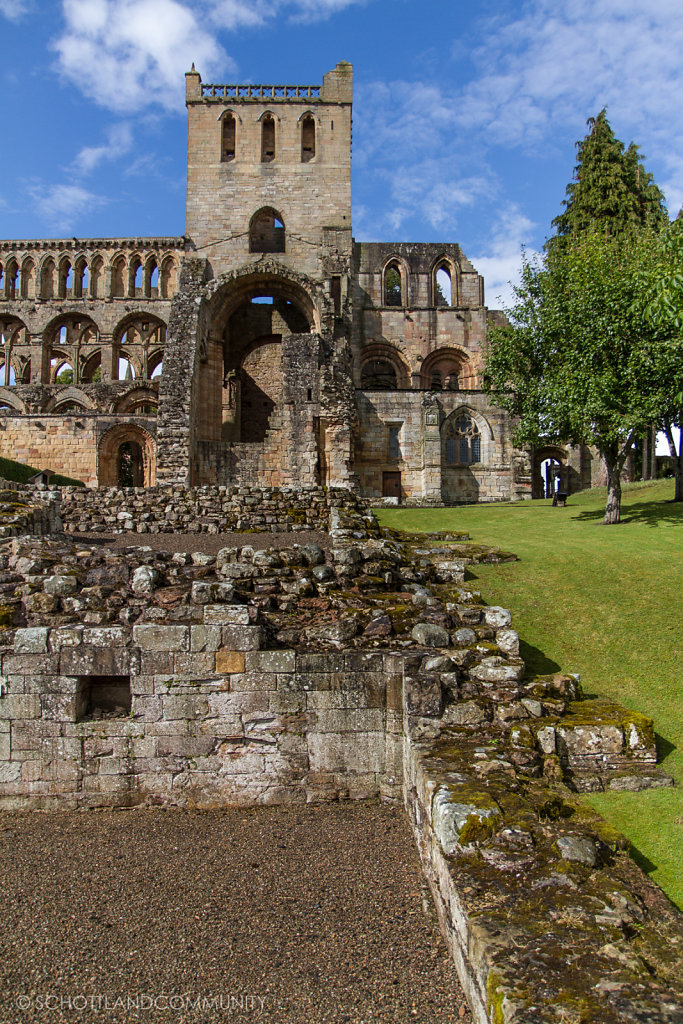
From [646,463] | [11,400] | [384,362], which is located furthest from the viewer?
[384,362]

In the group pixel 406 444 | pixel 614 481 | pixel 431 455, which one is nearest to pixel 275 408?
pixel 406 444

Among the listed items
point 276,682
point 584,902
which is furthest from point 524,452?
point 584,902

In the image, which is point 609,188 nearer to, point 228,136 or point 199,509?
point 228,136

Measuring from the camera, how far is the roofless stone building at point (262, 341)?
22969 millimetres

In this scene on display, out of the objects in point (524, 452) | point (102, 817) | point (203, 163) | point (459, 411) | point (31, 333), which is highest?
point (203, 163)

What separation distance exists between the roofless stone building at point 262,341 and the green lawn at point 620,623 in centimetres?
1024

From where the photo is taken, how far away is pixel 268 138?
31.8 metres

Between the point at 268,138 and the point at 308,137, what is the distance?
6.59 feet

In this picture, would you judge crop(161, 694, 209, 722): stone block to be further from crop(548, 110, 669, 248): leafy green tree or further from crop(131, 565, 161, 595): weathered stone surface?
crop(548, 110, 669, 248): leafy green tree

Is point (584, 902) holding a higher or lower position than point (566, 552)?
lower

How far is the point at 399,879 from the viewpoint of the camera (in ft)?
15.1

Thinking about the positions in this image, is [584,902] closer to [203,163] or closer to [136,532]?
[136,532]

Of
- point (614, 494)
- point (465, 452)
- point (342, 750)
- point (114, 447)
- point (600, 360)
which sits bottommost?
point (342, 750)

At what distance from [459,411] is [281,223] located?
46.6 feet
